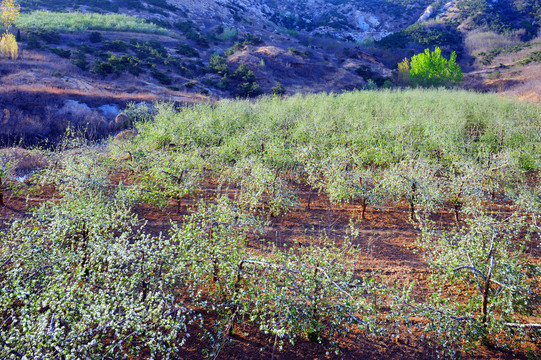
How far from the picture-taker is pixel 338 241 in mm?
8234

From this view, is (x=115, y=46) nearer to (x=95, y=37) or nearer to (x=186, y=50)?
(x=95, y=37)

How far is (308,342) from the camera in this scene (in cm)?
513

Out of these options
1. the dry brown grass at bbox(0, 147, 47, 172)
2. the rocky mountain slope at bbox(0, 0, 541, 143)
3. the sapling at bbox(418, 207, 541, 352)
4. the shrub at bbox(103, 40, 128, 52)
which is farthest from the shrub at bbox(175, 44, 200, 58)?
the sapling at bbox(418, 207, 541, 352)

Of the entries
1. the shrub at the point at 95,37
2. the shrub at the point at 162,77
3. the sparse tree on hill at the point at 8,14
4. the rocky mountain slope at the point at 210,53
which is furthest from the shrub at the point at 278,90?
the sparse tree on hill at the point at 8,14

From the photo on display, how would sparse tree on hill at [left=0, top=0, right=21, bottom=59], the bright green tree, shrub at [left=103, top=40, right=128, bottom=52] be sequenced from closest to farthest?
sparse tree on hill at [left=0, top=0, right=21, bottom=59] → shrub at [left=103, top=40, right=128, bottom=52] → the bright green tree

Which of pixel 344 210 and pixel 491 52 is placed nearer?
pixel 344 210

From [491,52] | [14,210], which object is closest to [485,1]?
[491,52]

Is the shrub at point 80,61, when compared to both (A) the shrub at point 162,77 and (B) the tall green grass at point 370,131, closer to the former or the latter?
(A) the shrub at point 162,77

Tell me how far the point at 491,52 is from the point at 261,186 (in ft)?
214

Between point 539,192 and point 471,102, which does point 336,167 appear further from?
point 471,102

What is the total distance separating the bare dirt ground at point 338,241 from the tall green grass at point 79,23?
38.5 meters

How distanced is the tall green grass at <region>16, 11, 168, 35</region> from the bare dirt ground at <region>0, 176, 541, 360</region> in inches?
1514

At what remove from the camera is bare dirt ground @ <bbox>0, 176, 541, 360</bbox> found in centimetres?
495

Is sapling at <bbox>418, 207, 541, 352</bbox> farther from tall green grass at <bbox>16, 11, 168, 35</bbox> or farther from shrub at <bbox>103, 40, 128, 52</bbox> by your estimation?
tall green grass at <bbox>16, 11, 168, 35</bbox>
